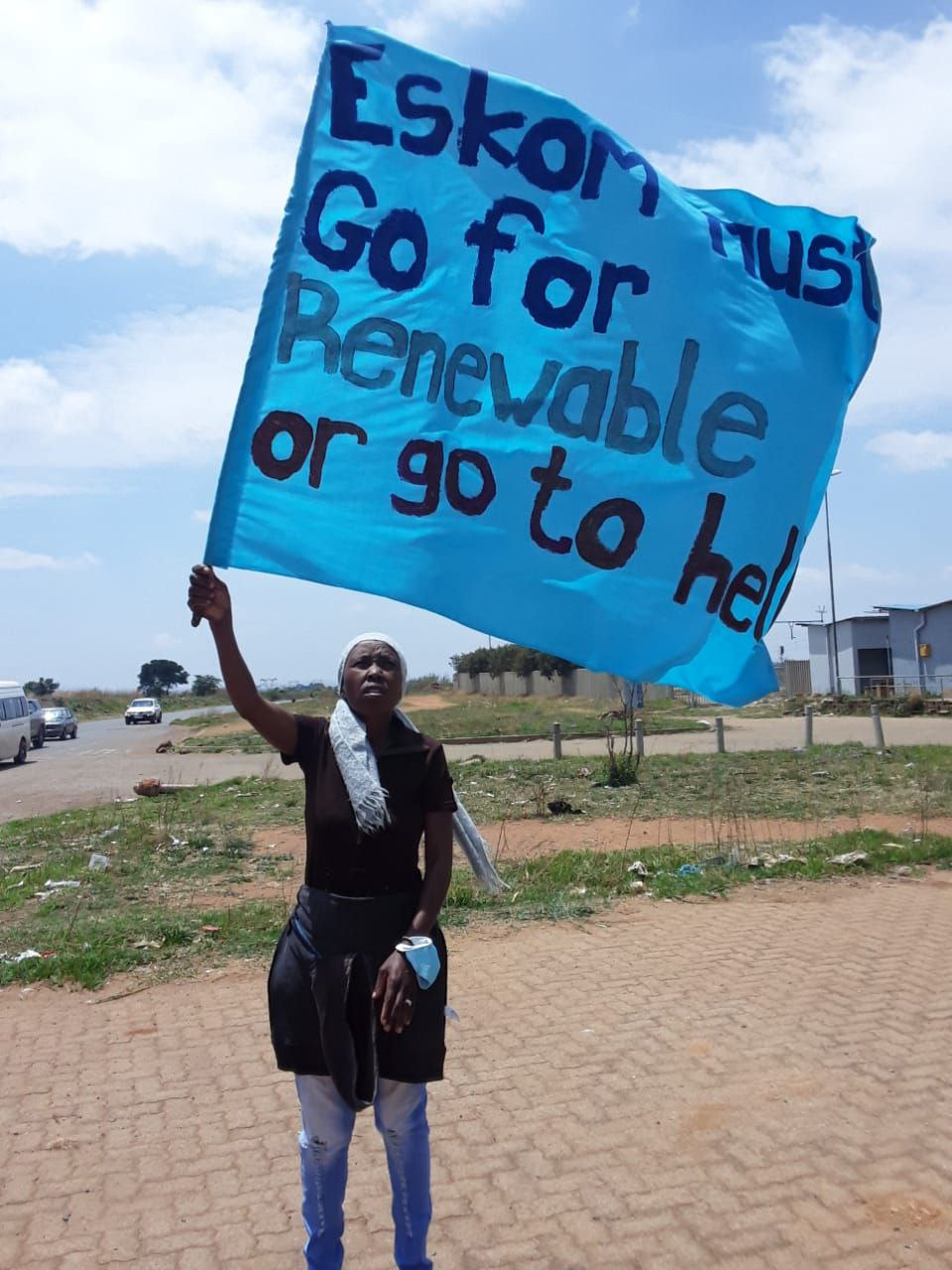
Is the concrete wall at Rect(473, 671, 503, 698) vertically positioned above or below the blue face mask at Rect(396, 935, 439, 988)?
above

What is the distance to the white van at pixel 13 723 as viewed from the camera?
85.9ft

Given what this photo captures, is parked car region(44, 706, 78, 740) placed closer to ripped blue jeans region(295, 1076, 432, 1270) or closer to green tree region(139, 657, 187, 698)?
ripped blue jeans region(295, 1076, 432, 1270)

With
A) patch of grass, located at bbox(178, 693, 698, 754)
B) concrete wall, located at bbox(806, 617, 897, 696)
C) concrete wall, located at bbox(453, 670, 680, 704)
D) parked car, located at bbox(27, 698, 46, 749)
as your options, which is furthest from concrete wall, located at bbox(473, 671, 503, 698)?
parked car, located at bbox(27, 698, 46, 749)

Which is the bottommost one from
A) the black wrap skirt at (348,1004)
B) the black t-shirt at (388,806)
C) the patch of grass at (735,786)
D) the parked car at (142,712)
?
the patch of grass at (735,786)

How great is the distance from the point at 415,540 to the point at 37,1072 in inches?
132

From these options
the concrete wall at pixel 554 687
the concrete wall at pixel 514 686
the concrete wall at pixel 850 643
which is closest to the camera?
the concrete wall at pixel 850 643

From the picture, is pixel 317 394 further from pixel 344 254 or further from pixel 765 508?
pixel 765 508

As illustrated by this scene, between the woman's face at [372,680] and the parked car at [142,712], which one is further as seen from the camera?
the parked car at [142,712]

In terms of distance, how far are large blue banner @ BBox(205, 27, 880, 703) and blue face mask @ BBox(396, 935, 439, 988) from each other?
1.08 metres

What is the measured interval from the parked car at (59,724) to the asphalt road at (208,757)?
6.34m

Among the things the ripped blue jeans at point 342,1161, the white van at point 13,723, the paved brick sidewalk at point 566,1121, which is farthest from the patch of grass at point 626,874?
the white van at point 13,723

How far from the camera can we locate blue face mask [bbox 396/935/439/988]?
2.77 metres

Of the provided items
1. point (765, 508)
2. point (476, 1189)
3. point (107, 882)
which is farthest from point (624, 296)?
point (107, 882)

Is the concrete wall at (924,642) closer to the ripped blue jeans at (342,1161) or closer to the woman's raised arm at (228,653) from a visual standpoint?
the ripped blue jeans at (342,1161)
